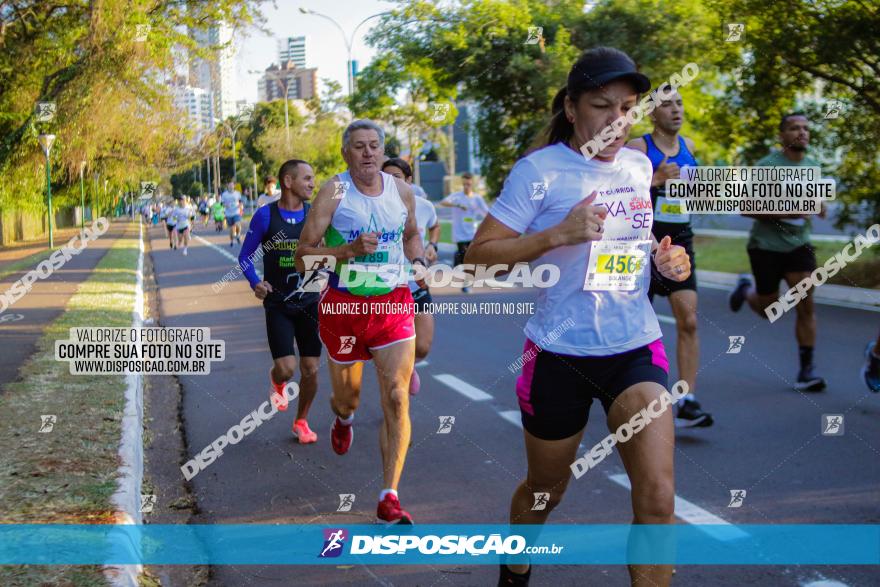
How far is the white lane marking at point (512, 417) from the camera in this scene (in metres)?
6.79

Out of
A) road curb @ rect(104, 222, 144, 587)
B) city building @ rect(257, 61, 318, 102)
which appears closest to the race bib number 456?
road curb @ rect(104, 222, 144, 587)

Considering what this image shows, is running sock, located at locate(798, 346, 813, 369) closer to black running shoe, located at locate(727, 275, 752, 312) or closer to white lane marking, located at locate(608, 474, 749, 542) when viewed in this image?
black running shoe, located at locate(727, 275, 752, 312)

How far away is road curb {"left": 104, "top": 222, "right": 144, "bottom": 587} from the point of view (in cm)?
385

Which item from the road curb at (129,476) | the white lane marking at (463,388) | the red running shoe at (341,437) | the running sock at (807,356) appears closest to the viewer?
the road curb at (129,476)

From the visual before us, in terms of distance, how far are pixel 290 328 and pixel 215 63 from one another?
428 inches

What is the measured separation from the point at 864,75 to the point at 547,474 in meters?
11.9

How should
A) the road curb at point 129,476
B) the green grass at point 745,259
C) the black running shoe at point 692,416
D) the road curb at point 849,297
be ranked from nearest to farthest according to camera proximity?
the road curb at point 129,476, the black running shoe at point 692,416, the road curb at point 849,297, the green grass at point 745,259

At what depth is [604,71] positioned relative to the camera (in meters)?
3.14

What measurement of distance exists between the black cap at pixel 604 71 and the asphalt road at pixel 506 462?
2.11m

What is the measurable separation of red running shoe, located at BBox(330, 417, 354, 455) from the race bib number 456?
2.87m

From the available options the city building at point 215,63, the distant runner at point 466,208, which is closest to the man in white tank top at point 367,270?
the city building at point 215,63

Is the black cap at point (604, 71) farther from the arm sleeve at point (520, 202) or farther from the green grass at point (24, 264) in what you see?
the green grass at point (24, 264)

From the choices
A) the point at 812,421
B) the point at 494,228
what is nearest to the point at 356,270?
the point at 494,228

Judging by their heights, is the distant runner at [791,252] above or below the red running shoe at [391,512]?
above
